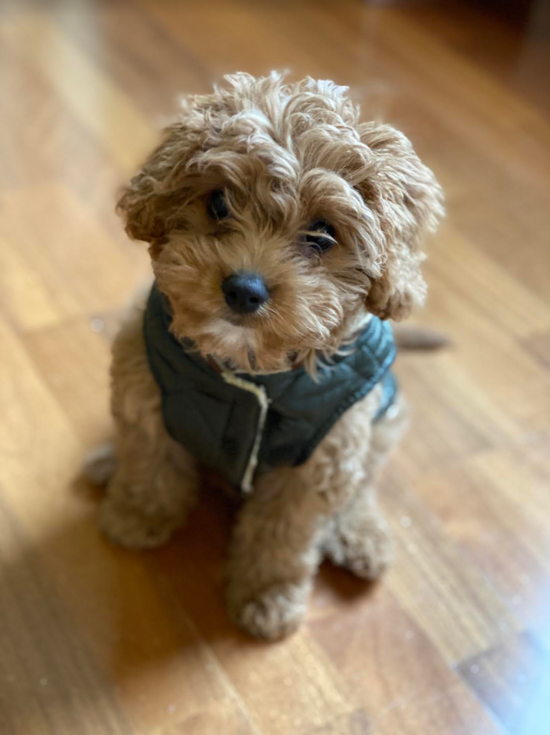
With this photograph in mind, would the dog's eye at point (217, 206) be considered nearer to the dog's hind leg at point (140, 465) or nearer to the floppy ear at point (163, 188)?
the floppy ear at point (163, 188)

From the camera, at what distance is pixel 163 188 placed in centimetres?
124

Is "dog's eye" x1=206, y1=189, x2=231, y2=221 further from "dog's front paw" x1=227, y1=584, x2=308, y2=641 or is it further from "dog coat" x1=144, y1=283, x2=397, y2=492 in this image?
"dog's front paw" x1=227, y1=584, x2=308, y2=641

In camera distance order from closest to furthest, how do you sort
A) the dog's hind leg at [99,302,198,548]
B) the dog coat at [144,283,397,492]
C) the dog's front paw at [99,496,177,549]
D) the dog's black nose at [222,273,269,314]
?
the dog's black nose at [222,273,269,314], the dog coat at [144,283,397,492], the dog's hind leg at [99,302,198,548], the dog's front paw at [99,496,177,549]

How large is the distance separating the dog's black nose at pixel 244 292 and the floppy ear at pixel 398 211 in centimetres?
18

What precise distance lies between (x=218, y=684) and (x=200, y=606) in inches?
6.0

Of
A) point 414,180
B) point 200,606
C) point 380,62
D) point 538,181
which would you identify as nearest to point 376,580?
point 200,606

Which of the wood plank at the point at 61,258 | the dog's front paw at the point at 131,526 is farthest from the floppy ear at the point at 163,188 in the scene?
the wood plank at the point at 61,258

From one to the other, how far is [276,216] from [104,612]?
0.77m

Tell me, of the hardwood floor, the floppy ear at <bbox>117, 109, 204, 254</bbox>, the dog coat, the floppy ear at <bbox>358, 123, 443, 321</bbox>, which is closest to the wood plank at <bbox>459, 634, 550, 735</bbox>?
the hardwood floor

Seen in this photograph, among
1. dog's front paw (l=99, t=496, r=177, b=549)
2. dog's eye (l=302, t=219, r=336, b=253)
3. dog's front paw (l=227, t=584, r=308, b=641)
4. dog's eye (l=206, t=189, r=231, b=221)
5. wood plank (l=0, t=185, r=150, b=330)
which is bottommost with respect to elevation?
wood plank (l=0, t=185, r=150, b=330)

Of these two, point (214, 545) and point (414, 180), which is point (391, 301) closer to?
point (414, 180)

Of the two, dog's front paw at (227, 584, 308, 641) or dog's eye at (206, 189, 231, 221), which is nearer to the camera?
dog's eye at (206, 189, 231, 221)

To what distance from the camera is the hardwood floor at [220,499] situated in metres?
1.48

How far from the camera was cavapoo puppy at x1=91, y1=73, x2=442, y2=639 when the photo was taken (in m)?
1.18
